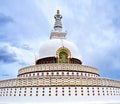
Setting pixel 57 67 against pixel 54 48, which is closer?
pixel 57 67

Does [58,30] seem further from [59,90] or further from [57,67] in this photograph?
[59,90]

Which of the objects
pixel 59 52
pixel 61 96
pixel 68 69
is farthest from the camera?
pixel 59 52

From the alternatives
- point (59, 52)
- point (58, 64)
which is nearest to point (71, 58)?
point (59, 52)

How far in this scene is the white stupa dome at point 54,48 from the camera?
2455cm

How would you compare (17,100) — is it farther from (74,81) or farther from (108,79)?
(108,79)

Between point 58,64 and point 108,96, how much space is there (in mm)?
6195

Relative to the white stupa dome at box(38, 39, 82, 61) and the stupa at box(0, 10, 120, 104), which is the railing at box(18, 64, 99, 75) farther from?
the white stupa dome at box(38, 39, 82, 61)

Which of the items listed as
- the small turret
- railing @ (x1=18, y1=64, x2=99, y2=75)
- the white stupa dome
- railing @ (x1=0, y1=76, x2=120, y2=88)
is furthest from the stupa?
the small turret

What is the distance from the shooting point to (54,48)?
24641mm

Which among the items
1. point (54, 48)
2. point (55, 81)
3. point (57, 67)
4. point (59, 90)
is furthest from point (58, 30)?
point (59, 90)

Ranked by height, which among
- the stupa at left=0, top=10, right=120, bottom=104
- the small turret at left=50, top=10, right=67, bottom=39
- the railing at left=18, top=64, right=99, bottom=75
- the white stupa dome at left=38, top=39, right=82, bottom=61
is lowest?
the stupa at left=0, top=10, right=120, bottom=104

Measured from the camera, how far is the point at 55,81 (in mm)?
18219

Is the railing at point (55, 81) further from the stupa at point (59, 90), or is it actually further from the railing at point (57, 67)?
the railing at point (57, 67)

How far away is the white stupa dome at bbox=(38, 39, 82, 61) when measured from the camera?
80.5 feet
